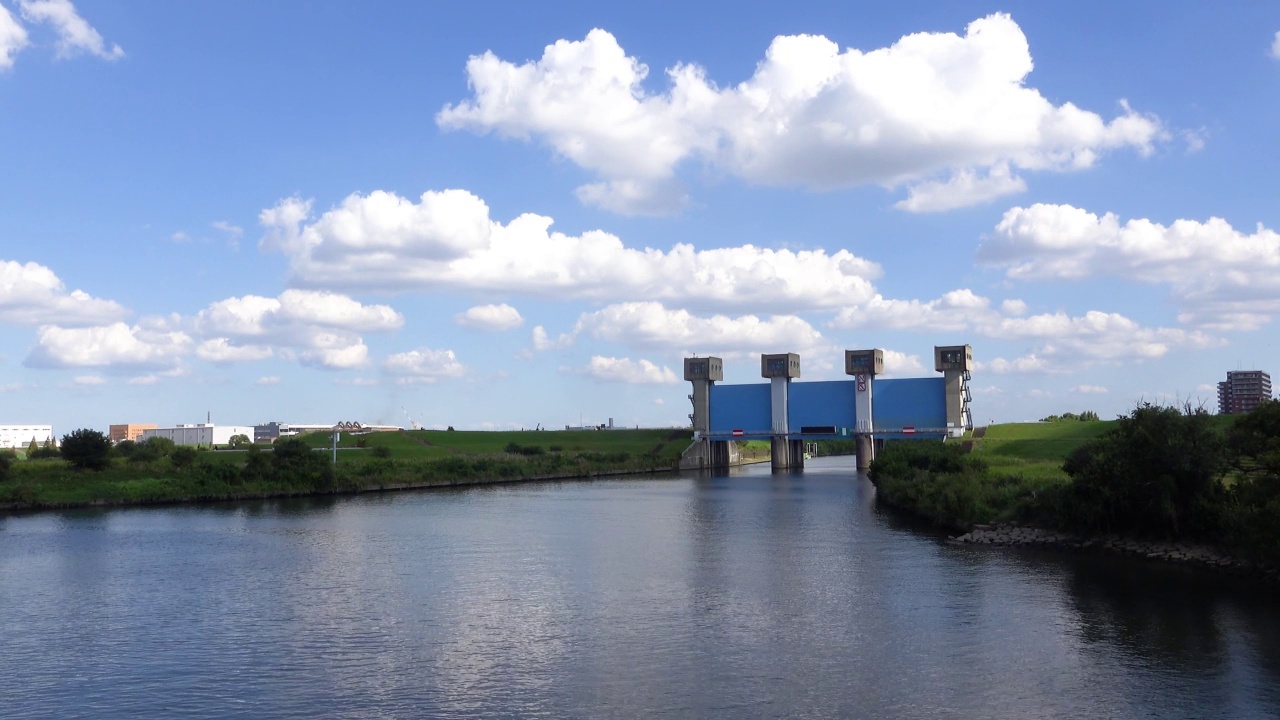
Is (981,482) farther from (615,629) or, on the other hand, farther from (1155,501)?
(615,629)

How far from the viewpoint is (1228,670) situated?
73.0 feet

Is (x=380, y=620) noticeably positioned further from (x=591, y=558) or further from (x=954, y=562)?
(x=954, y=562)

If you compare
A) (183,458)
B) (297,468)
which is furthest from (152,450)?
(297,468)

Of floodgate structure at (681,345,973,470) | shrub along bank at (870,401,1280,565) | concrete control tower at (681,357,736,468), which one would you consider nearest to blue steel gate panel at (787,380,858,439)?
floodgate structure at (681,345,973,470)

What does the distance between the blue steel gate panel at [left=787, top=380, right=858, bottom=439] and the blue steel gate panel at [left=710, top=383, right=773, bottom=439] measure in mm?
3251

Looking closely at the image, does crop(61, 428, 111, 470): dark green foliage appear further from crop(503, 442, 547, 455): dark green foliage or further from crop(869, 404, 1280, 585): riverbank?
crop(869, 404, 1280, 585): riverbank

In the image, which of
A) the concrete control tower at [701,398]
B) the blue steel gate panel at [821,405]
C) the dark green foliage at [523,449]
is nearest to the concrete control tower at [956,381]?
the blue steel gate panel at [821,405]

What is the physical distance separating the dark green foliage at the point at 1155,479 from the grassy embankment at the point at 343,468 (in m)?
61.2

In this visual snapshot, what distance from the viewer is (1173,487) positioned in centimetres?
3738

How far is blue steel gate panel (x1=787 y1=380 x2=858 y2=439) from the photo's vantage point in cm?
12081

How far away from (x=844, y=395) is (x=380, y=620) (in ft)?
323

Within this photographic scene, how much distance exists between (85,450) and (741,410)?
77761 millimetres

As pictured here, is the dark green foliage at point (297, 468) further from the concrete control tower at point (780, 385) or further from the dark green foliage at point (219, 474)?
Result: the concrete control tower at point (780, 385)

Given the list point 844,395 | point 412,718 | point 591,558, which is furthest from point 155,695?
point 844,395
